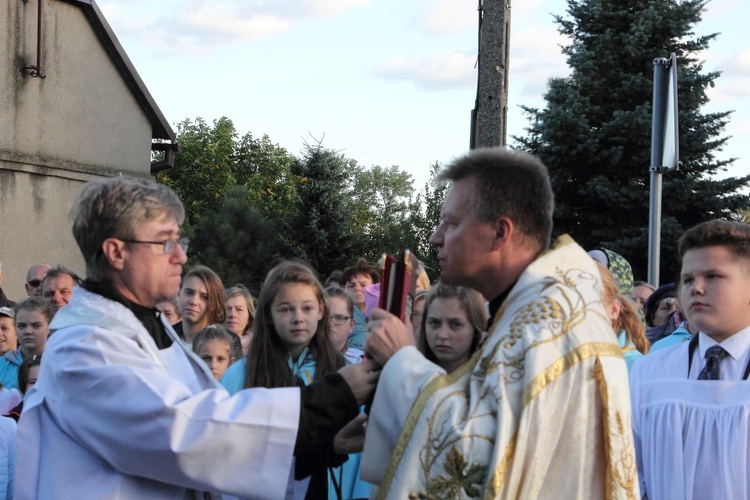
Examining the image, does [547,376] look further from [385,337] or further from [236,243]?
[236,243]

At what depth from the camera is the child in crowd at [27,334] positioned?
24.9 ft

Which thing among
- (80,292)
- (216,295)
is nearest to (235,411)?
(80,292)

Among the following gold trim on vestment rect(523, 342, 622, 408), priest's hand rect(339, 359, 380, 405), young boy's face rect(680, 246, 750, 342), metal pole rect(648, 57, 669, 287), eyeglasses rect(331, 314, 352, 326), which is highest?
metal pole rect(648, 57, 669, 287)

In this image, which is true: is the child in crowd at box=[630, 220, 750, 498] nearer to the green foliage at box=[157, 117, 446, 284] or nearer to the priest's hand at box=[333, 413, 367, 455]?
the priest's hand at box=[333, 413, 367, 455]

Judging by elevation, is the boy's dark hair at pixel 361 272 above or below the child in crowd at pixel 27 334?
above

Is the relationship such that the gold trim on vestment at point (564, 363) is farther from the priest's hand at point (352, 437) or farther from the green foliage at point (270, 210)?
the green foliage at point (270, 210)

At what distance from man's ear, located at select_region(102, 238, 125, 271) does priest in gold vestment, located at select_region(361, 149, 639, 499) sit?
101 cm

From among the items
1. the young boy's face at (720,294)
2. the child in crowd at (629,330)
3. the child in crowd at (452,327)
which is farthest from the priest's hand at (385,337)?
the child in crowd at (629,330)

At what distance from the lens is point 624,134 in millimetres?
23656

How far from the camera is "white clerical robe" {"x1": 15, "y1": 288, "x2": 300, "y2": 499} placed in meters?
2.98

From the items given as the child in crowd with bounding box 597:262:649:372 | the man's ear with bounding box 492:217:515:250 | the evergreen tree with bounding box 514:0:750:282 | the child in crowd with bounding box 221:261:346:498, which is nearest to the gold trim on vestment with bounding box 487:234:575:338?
the man's ear with bounding box 492:217:515:250

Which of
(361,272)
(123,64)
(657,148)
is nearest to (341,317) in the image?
(361,272)

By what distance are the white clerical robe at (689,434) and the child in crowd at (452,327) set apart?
891 millimetres

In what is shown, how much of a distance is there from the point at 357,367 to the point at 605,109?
2209 cm
